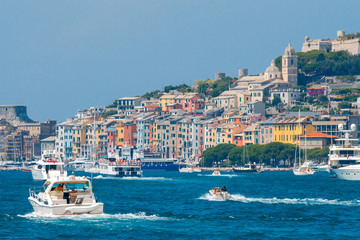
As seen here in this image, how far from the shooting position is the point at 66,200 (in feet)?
193

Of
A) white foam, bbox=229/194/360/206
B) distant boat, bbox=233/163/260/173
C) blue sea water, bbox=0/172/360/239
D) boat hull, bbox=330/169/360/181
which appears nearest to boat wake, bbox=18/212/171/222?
blue sea water, bbox=0/172/360/239

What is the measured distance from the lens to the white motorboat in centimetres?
5747

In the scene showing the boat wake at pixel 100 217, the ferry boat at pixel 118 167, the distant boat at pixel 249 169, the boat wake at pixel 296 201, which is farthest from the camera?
the distant boat at pixel 249 169

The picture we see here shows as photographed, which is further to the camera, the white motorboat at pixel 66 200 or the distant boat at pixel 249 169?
the distant boat at pixel 249 169

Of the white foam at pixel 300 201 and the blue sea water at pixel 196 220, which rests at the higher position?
the white foam at pixel 300 201

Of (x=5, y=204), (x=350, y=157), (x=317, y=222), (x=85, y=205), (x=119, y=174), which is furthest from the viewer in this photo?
(x=119, y=174)

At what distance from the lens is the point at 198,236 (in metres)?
54.3

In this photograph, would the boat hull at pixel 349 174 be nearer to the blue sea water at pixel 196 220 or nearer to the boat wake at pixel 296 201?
the blue sea water at pixel 196 220

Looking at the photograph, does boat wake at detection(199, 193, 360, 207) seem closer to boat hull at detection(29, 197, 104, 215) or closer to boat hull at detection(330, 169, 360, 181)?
boat hull at detection(29, 197, 104, 215)

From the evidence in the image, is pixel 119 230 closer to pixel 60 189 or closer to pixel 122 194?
pixel 60 189

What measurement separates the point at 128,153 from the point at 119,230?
126176 mm

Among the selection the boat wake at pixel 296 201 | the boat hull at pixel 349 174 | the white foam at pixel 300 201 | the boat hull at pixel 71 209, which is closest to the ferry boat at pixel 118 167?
the boat hull at pixel 349 174

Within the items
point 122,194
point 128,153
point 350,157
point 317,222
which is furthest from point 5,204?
point 128,153

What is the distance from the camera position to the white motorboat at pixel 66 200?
5747cm
